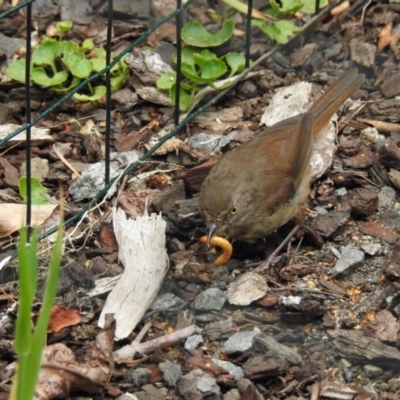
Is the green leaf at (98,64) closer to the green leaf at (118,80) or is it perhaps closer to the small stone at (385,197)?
the green leaf at (118,80)

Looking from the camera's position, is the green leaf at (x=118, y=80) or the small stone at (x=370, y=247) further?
the green leaf at (x=118, y=80)

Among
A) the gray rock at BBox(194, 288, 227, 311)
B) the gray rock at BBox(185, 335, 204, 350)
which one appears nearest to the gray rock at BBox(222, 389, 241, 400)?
the gray rock at BBox(185, 335, 204, 350)

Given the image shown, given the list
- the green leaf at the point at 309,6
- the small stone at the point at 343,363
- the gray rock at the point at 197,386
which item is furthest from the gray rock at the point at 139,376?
the green leaf at the point at 309,6

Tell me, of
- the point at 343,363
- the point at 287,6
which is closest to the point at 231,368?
the point at 343,363

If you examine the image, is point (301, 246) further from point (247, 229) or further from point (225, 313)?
point (225, 313)

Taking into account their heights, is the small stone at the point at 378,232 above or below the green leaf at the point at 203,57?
below

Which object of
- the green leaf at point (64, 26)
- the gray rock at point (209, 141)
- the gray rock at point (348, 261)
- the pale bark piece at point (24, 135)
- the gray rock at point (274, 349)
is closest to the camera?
the gray rock at point (274, 349)

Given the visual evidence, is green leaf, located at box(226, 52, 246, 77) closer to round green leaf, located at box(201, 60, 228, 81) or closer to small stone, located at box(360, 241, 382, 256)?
round green leaf, located at box(201, 60, 228, 81)
